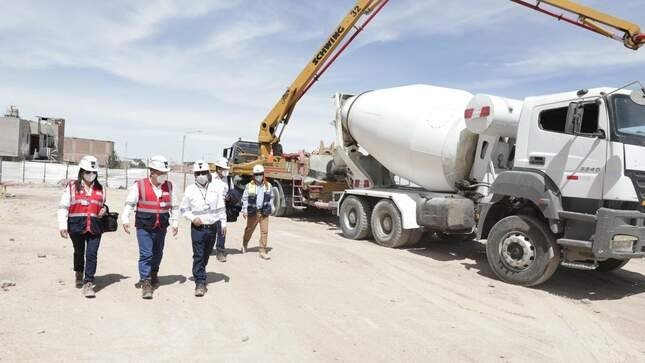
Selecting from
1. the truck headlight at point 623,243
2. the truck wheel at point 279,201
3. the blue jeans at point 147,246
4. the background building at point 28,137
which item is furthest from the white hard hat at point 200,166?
the background building at point 28,137

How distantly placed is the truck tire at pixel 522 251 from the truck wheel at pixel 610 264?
1650mm

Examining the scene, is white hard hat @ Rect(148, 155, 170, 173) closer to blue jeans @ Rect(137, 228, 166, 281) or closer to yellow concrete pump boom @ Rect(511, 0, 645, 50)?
blue jeans @ Rect(137, 228, 166, 281)

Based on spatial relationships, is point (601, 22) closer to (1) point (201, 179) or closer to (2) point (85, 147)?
(1) point (201, 179)

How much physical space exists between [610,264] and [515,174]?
2345mm

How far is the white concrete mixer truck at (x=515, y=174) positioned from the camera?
20.8 ft

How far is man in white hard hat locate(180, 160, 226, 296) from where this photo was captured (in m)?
6.11

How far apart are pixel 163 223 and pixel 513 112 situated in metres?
5.89

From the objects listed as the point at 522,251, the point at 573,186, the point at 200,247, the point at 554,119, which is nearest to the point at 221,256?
the point at 200,247

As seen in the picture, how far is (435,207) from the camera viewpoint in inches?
356

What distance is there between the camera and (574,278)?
313 inches

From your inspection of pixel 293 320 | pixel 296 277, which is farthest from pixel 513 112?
pixel 293 320

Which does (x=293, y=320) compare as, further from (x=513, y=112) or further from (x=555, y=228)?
(x=513, y=112)

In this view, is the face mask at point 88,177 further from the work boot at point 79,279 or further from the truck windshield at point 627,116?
the truck windshield at point 627,116

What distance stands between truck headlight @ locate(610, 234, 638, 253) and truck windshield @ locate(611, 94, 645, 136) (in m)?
1.30
